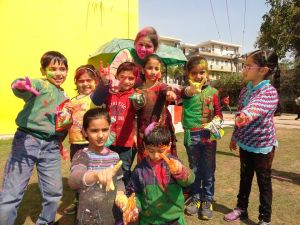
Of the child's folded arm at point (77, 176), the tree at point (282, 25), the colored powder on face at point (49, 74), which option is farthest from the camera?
the tree at point (282, 25)

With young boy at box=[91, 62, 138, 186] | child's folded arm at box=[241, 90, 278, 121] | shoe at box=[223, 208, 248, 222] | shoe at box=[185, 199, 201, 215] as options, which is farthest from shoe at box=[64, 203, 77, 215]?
child's folded arm at box=[241, 90, 278, 121]

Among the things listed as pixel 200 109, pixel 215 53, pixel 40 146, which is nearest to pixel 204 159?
pixel 200 109

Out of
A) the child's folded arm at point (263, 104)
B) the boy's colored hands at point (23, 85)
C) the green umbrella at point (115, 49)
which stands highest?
the green umbrella at point (115, 49)

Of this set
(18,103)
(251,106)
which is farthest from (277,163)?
(18,103)

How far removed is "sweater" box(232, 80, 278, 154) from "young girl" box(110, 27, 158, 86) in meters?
1.27

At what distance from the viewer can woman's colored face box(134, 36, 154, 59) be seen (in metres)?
3.62

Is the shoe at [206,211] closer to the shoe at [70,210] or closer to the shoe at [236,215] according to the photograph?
the shoe at [236,215]

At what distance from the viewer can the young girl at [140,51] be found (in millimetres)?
3619

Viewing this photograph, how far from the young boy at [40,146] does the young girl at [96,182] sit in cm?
69

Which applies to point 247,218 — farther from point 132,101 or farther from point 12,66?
point 12,66

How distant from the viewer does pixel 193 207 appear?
395cm

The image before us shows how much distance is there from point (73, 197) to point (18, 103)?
711 cm

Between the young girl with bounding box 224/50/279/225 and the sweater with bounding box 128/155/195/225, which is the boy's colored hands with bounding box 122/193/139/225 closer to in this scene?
the sweater with bounding box 128/155/195/225

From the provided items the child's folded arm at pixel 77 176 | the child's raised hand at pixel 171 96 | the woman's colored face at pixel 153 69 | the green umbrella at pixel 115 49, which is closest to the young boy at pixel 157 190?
the child's folded arm at pixel 77 176
